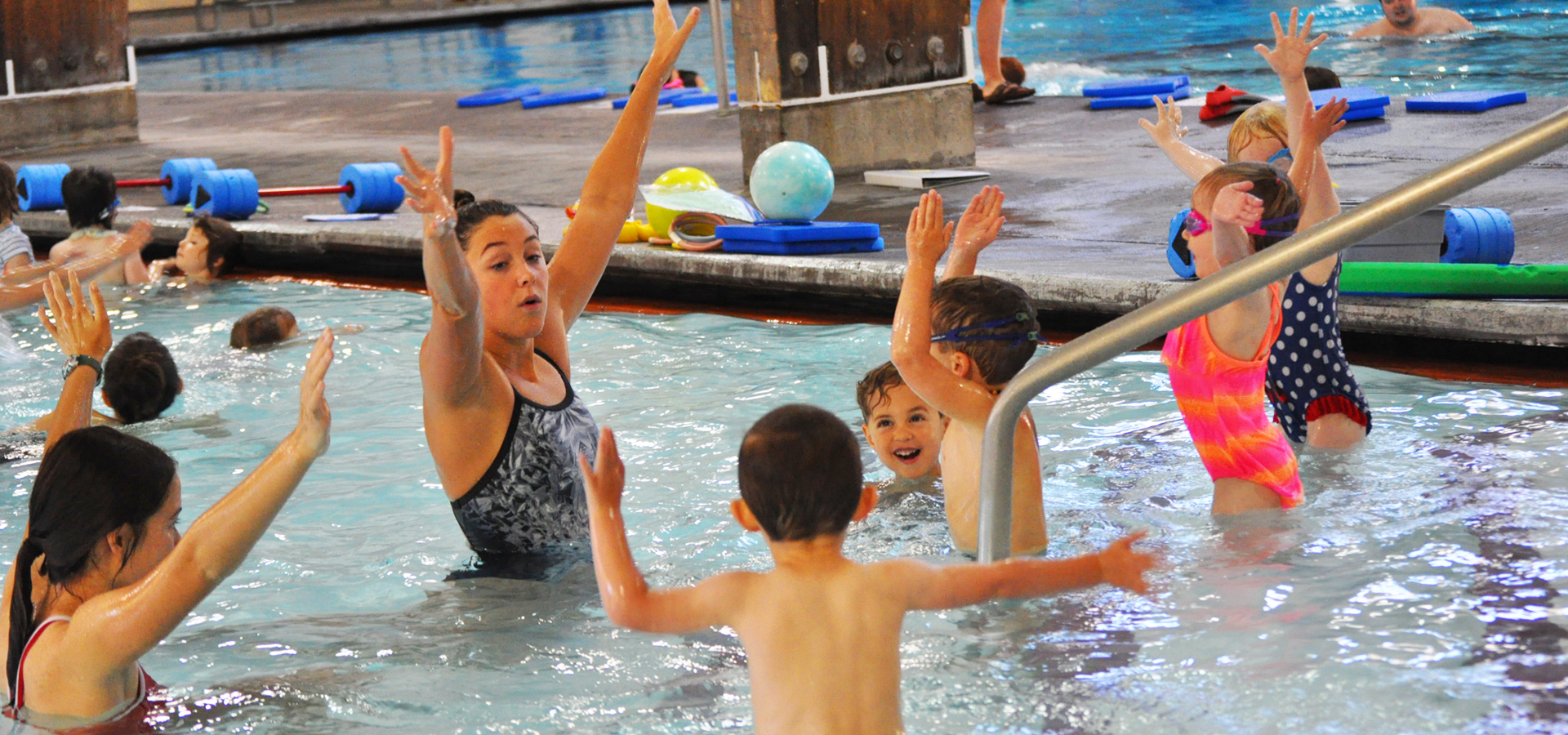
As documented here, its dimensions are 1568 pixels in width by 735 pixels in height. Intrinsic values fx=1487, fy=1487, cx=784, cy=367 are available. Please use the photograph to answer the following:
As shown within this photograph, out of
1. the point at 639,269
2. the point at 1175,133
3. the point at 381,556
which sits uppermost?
the point at 1175,133

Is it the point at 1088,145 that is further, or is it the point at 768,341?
the point at 1088,145

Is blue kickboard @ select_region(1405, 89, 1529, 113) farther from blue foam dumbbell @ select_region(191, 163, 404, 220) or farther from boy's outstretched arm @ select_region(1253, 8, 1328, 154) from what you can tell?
blue foam dumbbell @ select_region(191, 163, 404, 220)

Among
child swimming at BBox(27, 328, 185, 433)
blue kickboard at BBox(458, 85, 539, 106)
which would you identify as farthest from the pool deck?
child swimming at BBox(27, 328, 185, 433)

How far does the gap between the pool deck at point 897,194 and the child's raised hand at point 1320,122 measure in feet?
5.05

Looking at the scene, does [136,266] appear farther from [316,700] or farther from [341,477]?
[316,700]

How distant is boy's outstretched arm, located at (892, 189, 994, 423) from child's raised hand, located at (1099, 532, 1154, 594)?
940 mm

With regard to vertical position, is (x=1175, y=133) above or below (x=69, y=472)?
above

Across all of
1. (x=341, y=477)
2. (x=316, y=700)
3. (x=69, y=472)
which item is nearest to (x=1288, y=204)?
(x=316, y=700)

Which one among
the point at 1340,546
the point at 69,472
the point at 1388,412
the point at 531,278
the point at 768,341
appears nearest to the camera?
the point at 69,472

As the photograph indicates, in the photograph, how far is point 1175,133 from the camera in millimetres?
4902

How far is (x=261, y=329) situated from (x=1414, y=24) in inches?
520

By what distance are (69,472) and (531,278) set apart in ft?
3.59

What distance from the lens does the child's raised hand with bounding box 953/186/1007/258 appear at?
12.0ft

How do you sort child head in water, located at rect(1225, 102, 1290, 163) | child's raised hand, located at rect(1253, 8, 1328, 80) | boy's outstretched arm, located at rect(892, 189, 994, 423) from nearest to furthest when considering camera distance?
boy's outstretched arm, located at rect(892, 189, 994, 423) → child's raised hand, located at rect(1253, 8, 1328, 80) → child head in water, located at rect(1225, 102, 1290, 163)
